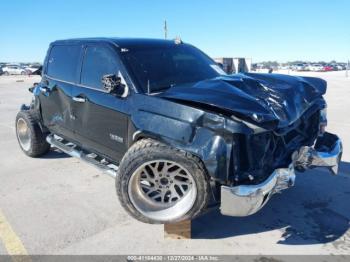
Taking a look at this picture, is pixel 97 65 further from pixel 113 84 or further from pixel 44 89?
pixel 44 89

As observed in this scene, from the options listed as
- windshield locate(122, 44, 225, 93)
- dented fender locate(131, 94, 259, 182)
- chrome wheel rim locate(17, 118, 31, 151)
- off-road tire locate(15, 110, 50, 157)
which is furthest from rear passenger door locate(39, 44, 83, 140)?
dented fender locate(131, 94, 259, 182)

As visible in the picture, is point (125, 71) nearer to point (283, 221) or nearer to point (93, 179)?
point (93, 179)

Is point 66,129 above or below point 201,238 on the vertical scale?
above

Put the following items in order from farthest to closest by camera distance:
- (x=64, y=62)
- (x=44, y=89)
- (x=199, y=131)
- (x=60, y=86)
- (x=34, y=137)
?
(x=34, y=137), (x=44, y=89), (x=64, y=62), (x=60, y=86), (x=199, y=131)

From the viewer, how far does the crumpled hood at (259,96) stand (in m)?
3.08

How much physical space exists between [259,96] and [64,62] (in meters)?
2.98

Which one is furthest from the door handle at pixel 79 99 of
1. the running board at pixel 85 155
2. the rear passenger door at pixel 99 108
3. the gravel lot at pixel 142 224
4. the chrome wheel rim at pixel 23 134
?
the chrome wheel rim at pixel 23 134

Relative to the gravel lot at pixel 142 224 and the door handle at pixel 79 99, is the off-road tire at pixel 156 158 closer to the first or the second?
the gravel lot at pixel 142 224

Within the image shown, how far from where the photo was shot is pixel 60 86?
5.05 m

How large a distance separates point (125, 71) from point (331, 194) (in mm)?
3006

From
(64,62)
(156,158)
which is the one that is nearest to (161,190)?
(156,158)

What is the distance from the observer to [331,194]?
4.64 metres

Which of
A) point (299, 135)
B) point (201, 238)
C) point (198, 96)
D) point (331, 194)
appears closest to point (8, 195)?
point (201, 238)

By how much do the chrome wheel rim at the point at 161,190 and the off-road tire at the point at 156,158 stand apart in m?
0.04
